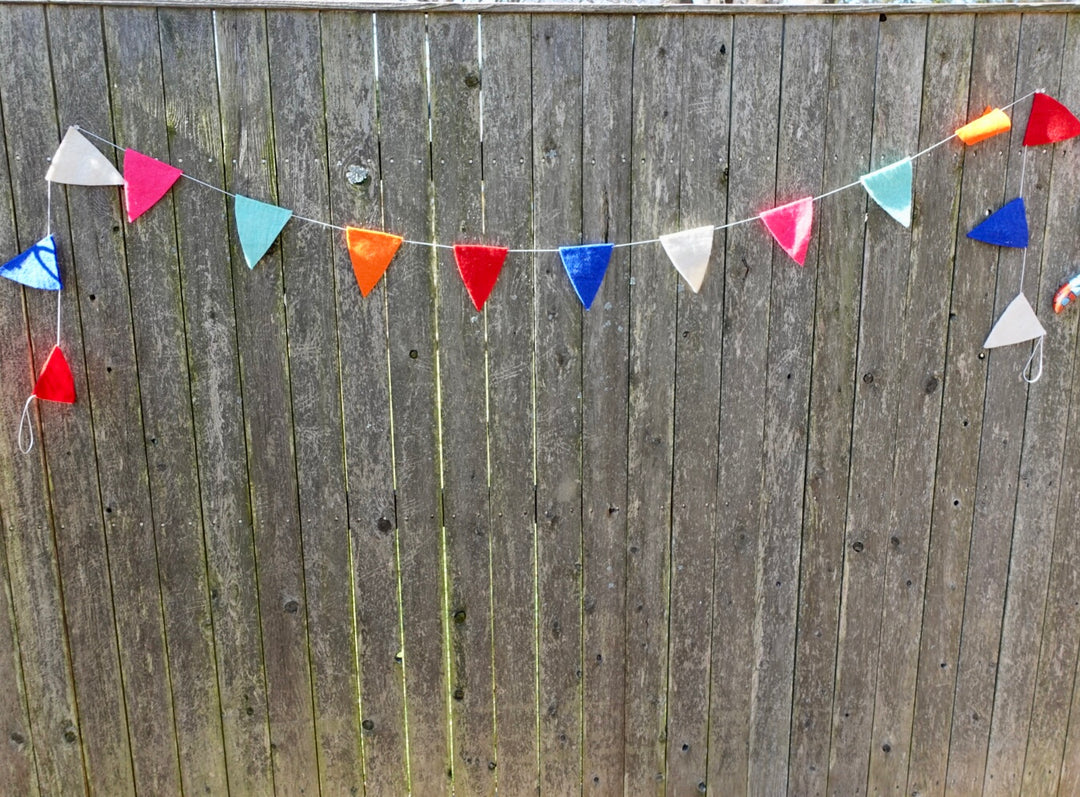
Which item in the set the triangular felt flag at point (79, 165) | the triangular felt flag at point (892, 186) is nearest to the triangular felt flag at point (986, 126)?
the triangular felt flag at point (892, 186)

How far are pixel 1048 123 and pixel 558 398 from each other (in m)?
1.37

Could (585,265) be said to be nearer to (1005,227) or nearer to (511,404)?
(511,404)

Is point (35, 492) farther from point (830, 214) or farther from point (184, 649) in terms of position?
point (830, 214)

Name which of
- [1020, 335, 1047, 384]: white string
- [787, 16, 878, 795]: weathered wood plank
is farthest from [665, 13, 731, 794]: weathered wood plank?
[1020, 335, 1047, 384]: white string

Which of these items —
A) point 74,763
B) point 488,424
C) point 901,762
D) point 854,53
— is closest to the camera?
point 854,53

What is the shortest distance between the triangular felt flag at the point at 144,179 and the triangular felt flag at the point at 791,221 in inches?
55.3

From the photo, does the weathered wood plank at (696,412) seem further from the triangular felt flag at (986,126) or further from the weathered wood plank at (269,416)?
the weathered wood plank at (269,416)

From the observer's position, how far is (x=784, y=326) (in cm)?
206

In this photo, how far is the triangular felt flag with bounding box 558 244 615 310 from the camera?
1964mm

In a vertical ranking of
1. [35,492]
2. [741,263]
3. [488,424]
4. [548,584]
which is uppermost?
[741,263]

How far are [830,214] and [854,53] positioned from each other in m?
0.37

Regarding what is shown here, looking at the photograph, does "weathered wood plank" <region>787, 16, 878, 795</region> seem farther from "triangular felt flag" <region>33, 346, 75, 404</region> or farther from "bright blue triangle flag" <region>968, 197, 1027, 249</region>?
"triangular felt flag" <region>33, 346, 75, 404</region>

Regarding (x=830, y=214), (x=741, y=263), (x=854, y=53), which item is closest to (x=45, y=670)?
(x=741, y=263)

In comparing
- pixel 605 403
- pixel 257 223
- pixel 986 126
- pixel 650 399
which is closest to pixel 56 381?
pixel 257 223
